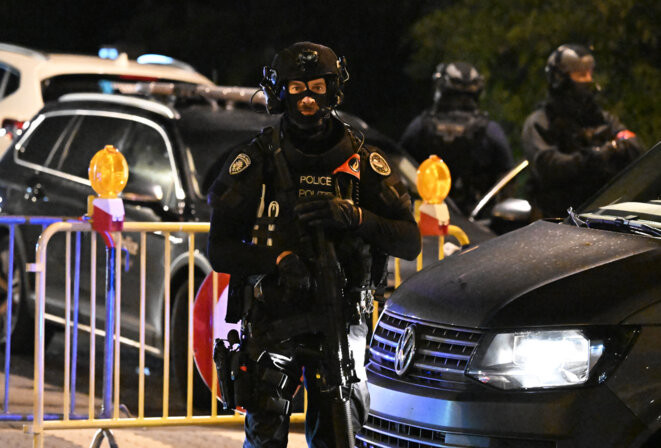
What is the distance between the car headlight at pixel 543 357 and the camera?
5.04m

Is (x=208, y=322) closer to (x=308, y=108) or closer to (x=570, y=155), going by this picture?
(x=308, y=108)

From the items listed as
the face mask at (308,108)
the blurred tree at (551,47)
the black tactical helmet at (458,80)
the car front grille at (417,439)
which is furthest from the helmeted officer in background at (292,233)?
the blurred tree at (551,47)

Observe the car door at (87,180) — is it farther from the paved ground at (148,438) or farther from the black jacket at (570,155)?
the black jacket at (570,155)

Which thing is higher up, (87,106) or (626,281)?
(87,106)

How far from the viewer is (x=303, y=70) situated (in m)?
5.50

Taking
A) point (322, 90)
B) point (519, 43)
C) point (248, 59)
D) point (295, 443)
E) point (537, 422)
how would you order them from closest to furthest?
point (537, 422), point (322, 90), point (295, 443), point (519, 43), point (248, 59)

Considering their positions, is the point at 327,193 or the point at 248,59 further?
the point at 248,59

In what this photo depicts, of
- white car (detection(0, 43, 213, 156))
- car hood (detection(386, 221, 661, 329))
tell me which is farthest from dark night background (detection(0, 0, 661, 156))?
car hood (detection(386, 221, 661, 329))

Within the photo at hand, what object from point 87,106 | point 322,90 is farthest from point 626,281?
point 87,106

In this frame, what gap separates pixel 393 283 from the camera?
823 centimetres

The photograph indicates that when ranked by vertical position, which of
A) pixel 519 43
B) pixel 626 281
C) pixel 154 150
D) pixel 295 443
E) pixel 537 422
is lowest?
pixel 295 443

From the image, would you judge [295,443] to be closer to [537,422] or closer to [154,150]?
[154,150]

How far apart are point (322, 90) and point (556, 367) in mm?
1321

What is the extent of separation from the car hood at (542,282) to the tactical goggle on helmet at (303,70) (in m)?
0.85
